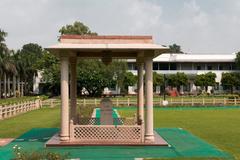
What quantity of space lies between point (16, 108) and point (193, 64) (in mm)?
60246

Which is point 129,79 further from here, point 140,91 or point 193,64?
point 140,91

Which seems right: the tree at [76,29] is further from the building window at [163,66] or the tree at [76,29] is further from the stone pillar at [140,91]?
the stone pillar at [140,91]

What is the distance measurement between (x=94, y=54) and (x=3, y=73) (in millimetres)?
59014

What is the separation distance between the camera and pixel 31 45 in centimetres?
16025

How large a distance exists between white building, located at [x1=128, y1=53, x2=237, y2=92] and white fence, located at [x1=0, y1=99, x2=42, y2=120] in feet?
147

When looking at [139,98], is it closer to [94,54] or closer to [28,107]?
[94,54]

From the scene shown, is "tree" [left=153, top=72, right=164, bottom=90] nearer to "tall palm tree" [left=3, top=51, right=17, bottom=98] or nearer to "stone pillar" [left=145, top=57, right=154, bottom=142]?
"tall palm tree" [left=3, top=51, right=17, bottom=98]

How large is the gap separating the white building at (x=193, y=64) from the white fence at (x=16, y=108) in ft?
147

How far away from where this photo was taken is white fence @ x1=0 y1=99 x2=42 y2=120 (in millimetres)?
33600

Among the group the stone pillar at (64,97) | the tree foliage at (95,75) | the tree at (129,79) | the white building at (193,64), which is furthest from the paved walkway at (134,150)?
→ the white building at (193,64)

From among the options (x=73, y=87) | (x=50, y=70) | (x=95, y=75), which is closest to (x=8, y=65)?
(x=50, y=70)

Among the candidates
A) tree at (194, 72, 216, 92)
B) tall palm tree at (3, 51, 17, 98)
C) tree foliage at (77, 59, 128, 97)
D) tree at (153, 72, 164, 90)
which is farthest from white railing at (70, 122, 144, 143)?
tree at (194, 72, 216, 92)

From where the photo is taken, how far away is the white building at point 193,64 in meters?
90.7

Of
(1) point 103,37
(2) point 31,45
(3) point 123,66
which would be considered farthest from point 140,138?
(2) point 31,45
